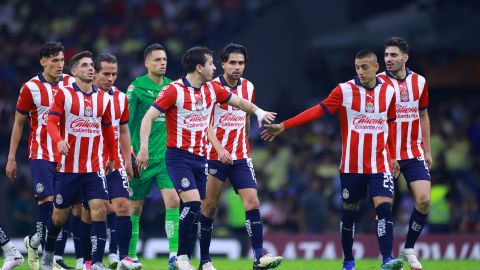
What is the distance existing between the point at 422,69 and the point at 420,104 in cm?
1273

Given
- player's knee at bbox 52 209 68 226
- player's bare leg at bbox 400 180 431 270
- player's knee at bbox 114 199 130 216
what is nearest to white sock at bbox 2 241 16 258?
player's knee at bbox 52 209 68 226

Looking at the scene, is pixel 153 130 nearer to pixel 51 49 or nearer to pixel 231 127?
pixel 231 127

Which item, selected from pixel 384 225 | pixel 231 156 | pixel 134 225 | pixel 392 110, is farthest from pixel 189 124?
pixel 384 225

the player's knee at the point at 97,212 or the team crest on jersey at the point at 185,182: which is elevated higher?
the team crest on jersey at the point at 185,182

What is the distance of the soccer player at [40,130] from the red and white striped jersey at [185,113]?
1487mm

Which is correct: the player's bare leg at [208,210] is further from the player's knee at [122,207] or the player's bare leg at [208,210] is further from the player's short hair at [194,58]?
the player's short hair at [194,58]

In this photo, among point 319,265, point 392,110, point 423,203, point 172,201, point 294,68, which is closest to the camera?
point 392,110

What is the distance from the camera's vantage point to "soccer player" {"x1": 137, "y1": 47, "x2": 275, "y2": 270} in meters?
12.5

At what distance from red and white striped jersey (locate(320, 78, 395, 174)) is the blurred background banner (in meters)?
6.52

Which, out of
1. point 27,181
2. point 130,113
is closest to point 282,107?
point 27,181

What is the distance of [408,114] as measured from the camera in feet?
44.1

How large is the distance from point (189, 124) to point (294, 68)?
14.1 metres

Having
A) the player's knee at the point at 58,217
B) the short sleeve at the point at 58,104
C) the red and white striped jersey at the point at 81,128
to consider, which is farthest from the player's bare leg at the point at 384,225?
the short sleeve at the point at 58,104

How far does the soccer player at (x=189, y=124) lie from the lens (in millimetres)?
12516
